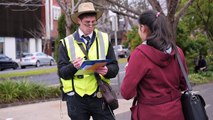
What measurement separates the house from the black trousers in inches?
1623

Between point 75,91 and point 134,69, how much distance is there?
0.96 m

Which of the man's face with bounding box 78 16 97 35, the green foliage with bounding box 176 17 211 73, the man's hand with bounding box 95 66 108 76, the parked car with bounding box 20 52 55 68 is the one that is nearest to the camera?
the man's hand with bounding box 95 66 108 76

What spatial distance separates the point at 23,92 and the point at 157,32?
9.47m

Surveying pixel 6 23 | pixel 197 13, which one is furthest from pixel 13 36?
pixel 197 13

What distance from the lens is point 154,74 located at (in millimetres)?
3541

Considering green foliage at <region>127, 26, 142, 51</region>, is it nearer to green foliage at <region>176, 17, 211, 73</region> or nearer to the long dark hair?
green foliage at <region>176, 17, 211, 73</region>

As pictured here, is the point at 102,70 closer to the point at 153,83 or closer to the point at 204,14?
the point at 153,83

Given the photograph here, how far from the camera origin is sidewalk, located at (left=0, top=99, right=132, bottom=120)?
9.64 m

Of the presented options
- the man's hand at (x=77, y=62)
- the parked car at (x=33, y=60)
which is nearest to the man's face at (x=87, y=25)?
the man's hand at (x=77, y=62)

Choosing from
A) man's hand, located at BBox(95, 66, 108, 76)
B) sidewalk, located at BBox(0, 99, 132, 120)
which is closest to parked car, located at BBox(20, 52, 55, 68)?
sidewalk, located at BBox(0, 99, 132, 120)

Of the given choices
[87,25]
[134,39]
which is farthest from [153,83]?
[134,39]

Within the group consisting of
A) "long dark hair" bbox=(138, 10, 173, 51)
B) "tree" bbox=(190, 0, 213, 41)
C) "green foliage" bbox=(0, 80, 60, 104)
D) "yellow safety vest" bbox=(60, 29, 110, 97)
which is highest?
"tree" bbox=(190, 0, 213, 41)

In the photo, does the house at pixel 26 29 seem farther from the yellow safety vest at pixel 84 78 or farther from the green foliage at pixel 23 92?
the yellow safety vest at pixel 84 78

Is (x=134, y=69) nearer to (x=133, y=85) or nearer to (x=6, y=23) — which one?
(x=133, y=85)
